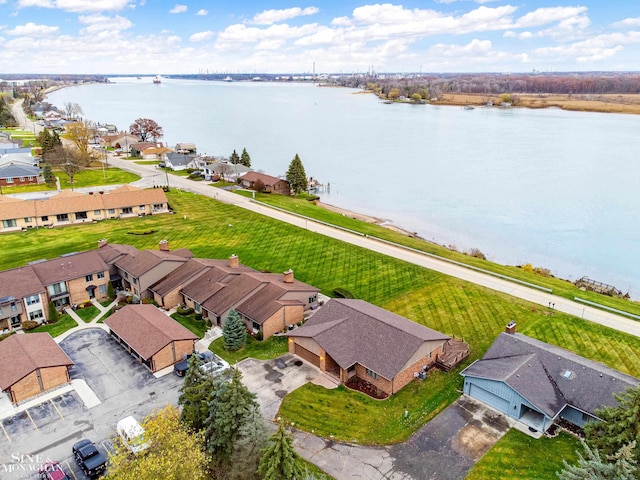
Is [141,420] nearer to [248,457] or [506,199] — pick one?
[248,457]

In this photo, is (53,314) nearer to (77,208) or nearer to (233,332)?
(233,332)

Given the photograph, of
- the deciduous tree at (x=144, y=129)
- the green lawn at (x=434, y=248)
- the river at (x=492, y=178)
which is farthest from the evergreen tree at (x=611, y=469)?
the deciduous tree at (x=144, y=129)

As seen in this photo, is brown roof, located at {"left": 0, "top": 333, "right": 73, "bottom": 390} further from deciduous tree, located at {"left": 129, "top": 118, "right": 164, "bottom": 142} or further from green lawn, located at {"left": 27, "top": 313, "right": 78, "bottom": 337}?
deciduous tree, located at {"left": 129, "top": 118, "right": 164, "bottom": 142}

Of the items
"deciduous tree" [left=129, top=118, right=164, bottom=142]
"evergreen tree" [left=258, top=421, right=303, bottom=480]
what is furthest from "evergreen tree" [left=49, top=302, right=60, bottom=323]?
"deciduous tree" [left=129, top=118, right=164, bottom=142]

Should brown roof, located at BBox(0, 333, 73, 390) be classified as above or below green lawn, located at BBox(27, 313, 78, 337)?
above

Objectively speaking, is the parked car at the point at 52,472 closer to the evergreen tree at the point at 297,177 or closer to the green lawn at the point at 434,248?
the green lawn at the point at 434,248

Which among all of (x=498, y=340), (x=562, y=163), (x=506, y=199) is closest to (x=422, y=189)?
(x=506, y=199)

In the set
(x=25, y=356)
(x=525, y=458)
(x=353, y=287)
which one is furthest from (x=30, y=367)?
(x=525, y=458)
